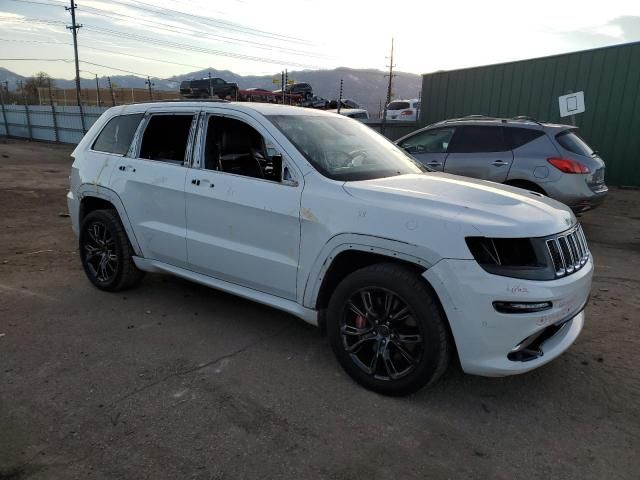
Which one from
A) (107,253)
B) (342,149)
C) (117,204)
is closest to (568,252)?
(342,149)

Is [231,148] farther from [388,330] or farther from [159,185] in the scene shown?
[388,330]

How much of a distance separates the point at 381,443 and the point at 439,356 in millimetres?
579

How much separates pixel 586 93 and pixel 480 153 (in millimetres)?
7130

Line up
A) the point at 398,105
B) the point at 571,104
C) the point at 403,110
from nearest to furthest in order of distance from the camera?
the point at 571,104, the point at 403,110, the point at 398,105

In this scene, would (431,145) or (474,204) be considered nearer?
(474,204)

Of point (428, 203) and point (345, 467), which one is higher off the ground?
point (428, 203)

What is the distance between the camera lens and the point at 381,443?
263cm

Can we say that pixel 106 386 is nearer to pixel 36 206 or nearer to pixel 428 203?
pixel 428 203

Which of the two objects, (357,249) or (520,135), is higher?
(520,135)

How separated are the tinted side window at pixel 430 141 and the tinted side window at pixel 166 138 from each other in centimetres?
456

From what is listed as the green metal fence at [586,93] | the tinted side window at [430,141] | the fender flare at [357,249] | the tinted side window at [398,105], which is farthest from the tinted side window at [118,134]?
the tinted side window at [398,105]

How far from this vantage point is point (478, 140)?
7445 mm

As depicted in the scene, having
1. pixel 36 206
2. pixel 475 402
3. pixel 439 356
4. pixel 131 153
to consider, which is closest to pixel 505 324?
pixel 439 356

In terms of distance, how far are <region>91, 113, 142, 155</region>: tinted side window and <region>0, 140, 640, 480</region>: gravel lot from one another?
1.45 meters
